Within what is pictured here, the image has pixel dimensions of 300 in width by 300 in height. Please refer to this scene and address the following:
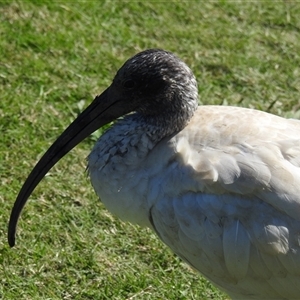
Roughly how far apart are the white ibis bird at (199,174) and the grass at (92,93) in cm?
64

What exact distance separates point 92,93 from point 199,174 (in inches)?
114

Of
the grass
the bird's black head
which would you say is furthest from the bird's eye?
the grass

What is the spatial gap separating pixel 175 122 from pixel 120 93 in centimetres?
36

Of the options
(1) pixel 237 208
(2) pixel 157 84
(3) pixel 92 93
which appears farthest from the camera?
(3) pixel 92 93

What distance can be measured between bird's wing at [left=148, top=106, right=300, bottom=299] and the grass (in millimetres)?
936

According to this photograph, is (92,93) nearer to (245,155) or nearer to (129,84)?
(129,84)

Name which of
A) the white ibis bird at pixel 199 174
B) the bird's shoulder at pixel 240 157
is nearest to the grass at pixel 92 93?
the white ibis bird at pixel 199 174

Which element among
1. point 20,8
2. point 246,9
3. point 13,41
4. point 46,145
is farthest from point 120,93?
point 246,9

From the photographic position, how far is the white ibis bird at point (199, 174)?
4.07 m

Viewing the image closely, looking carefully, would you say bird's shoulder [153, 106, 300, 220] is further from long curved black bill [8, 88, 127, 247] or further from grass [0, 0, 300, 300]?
grass [0, 0, 300, 300]

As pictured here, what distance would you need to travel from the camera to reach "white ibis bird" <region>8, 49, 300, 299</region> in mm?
4074

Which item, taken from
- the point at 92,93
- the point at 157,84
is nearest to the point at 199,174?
the point at 157,84

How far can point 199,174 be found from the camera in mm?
4137

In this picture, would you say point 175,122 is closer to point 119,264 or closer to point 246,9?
point 119,264
